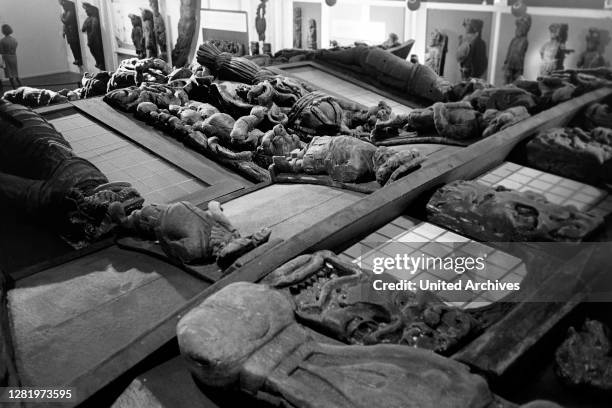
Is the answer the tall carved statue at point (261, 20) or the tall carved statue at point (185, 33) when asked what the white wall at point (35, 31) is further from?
the tall carved statue at point (261, 20)

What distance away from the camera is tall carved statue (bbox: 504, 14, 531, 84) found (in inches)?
349

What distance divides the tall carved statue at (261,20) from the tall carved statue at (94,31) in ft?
15.3

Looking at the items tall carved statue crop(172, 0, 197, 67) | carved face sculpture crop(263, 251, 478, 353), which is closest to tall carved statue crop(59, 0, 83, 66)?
tall carved statue crop(172, 0, 197, 67)

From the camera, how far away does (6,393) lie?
9.62 feet

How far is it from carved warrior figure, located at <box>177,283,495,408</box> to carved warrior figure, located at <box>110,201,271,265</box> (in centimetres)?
106

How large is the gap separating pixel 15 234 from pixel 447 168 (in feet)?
15.7

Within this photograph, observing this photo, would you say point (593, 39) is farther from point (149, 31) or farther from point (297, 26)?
point (149, 31)

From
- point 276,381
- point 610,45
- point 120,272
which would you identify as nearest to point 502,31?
point 610,45

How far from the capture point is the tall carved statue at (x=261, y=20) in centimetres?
1141

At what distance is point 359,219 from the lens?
4117 mm

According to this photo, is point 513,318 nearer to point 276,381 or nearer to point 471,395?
point 471,395

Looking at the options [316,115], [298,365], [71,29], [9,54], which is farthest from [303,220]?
[71,29]

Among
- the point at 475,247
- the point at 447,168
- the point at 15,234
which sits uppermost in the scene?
the point at 447,168

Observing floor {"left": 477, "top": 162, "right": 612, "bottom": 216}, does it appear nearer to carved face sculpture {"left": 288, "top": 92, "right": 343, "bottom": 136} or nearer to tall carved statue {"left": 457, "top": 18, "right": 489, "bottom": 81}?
carved face sculpture {"left": 288, "top": 92, "right": 343, "bottom": 136}
